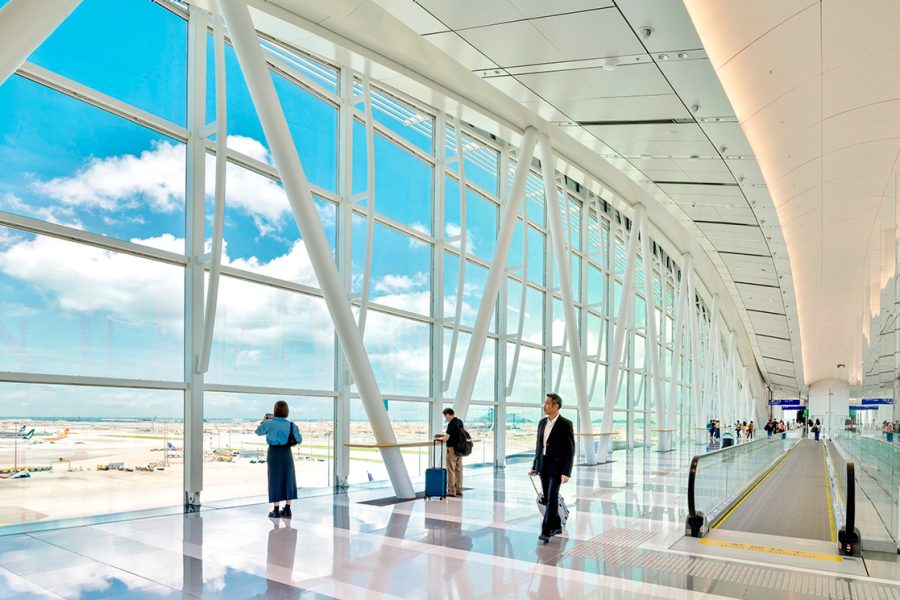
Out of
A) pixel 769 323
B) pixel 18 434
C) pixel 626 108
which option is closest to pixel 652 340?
pixel 626 108

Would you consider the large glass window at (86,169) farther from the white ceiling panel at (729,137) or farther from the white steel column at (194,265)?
the white ceiling panel at (729,137)

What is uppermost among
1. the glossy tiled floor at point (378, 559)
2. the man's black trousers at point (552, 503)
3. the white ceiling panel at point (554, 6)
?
the white ceiling panel at point (554, 6)

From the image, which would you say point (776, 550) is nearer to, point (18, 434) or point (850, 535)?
point (850, 535)

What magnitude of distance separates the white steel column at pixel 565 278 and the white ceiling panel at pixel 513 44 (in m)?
5.23

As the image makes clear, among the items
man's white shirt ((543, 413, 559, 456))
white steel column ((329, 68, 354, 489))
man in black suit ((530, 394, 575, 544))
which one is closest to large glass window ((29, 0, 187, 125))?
white steel column ((329, 68, 354, 489))

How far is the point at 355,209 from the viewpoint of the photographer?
13742 mm

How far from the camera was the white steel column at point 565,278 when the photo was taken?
16.9 metres

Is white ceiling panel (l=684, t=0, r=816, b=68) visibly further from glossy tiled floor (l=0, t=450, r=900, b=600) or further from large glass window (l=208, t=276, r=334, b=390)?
large glass window (l=208, t=276, r=334, b=390)

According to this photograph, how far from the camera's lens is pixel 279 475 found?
979 cm

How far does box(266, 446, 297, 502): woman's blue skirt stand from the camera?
9742 millimetres

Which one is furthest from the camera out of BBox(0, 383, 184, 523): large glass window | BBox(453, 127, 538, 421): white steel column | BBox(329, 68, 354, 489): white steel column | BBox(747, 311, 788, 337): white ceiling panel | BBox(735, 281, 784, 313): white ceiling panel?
BBox(747, 311, 788, 337): white ceiling panel

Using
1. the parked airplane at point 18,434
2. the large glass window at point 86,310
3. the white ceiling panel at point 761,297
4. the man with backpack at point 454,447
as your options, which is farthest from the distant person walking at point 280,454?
the white ceiling panel at point 761,297

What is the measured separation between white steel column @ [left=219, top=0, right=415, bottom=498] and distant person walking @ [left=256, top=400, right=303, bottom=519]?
58.6 inches

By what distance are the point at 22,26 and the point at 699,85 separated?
31.0ft
